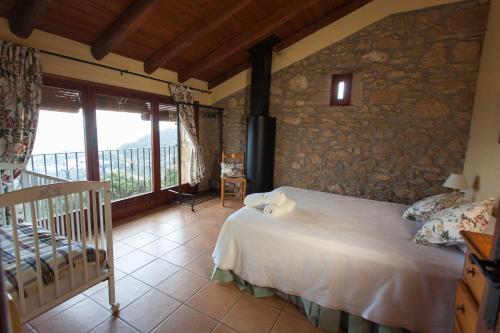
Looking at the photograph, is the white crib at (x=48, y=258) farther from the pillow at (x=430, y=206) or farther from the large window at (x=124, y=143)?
the pillow at (x=430, y=206)

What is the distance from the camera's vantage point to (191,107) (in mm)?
4238

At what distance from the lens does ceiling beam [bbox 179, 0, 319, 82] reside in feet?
9.56

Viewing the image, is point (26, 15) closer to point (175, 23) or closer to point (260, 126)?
point (175, 23)

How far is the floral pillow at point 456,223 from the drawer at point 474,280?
44cm

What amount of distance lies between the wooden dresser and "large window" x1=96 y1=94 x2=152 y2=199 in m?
3.65

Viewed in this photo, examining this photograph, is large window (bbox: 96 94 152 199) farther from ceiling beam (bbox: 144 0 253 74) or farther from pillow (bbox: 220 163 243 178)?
pillow (bbox: 220 163 243 178)

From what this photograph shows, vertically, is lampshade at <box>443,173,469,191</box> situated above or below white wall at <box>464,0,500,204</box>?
below

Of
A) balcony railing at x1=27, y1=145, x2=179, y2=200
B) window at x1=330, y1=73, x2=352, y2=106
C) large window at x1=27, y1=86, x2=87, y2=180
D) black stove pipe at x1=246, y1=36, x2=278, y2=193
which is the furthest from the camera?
black stove pipe at x1=246, y1=36, x2=278, y2=193

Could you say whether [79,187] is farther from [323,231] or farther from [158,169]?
[158,169]

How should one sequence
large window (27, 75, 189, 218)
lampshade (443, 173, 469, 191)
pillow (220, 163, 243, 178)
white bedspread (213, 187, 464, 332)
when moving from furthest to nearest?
pillow (220, 163, 243, 178)
large window (27, 75, 189, 218)
lampshade (443, 173, 469, 191)
white bedspread (213, 187, 464, 332)

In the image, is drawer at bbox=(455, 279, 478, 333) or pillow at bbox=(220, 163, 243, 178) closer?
drawer at bbox=(455, 279, 478, 333)

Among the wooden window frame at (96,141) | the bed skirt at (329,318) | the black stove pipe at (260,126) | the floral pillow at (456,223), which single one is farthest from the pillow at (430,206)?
the wooden window frame at (96,141)

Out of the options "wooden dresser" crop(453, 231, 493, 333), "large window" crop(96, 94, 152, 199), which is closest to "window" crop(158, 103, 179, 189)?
"large window" crop(96, 94, 152, 199)

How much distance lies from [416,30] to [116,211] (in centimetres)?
473
